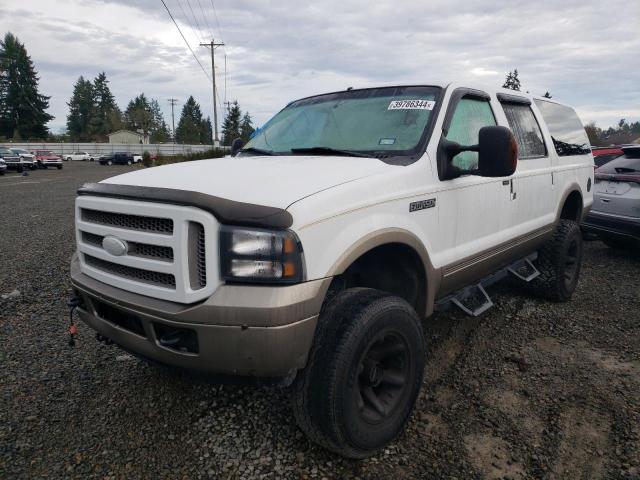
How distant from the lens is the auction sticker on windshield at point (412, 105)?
9.59ft

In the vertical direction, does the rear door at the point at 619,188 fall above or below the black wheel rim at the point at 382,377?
above

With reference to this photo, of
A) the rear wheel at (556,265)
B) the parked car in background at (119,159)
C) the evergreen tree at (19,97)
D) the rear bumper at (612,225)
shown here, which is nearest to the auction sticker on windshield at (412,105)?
the rear wheel at (556,265)

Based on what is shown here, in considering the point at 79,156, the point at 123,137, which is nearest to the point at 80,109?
the point at 123,137

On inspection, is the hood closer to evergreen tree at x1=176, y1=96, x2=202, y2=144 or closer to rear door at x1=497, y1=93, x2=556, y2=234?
rear door at x1=497, y1=93, x2=556, y2=234

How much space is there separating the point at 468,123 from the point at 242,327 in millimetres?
2226

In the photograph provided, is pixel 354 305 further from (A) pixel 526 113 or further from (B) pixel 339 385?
(A) pixel 526 113

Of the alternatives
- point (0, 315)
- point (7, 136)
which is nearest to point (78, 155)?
point (7, 136)

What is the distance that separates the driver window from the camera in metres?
3.00

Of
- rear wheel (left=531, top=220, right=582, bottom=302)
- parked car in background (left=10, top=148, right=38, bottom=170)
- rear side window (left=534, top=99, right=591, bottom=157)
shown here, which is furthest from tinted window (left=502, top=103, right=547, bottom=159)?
parked car in background (left=10, top=148, right=38, bottom=170)

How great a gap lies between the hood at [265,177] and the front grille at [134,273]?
0.40 meters

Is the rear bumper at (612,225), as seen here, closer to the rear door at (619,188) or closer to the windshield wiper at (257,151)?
the rear door at (619,188)

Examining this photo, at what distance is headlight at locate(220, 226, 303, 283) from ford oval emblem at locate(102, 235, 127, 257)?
23.5 inches

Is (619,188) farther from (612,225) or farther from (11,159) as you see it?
(11,159)

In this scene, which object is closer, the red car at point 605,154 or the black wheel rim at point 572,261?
the black wheel rim at point 572,261
